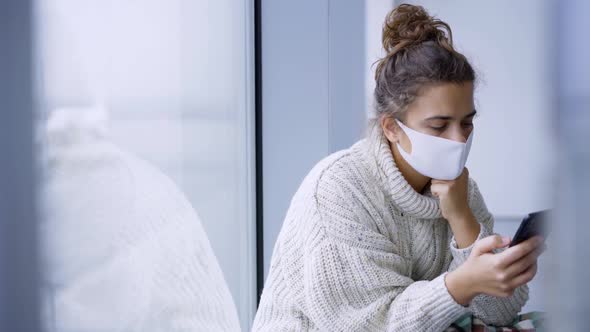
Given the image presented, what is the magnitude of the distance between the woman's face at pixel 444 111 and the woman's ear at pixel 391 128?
0.03 m

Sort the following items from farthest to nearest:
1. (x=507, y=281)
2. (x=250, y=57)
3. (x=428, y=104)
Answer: (x=250, y=57) < (x=428, y=104) < (x=507, y=281)

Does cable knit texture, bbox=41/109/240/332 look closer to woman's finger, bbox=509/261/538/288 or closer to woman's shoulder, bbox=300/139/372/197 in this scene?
woman's shoulder, bbox=300/139/372/197

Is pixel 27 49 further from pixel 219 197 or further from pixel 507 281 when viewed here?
pixel 507 281

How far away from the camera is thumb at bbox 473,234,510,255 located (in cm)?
120

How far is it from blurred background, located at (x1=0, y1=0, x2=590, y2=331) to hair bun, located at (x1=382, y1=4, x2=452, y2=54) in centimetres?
17

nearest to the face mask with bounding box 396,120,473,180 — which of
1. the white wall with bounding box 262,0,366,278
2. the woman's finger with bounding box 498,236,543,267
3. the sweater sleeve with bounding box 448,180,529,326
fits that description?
the sweater sleeve with bounding box 448,180,529,326

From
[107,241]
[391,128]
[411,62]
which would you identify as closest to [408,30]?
[411,62]

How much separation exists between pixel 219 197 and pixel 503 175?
0.87 metres

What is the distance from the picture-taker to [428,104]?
1.36 m

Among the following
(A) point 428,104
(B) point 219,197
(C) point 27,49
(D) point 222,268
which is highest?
(C) point 27,49

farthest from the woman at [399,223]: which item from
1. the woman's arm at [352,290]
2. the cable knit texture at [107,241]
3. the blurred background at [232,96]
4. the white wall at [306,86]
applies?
the white wall at [306,86]

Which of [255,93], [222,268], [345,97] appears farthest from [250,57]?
[222,268]

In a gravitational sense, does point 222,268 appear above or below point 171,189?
below

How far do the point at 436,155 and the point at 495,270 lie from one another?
0.29 meters
